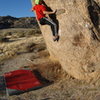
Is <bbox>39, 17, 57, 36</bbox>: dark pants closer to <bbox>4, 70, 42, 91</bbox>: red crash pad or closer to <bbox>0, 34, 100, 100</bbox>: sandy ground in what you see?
<bbox>0, 34, 100, 100</bbox>: sandy ground

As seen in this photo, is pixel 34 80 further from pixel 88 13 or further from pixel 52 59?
pixel 88 13

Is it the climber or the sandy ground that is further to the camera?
the climber

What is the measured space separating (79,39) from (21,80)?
108 inches

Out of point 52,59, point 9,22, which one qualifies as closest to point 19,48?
point 52,59

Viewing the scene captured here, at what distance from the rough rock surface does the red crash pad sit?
1.49 m

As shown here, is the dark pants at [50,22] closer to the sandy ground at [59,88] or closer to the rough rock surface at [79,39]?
the rough rock surface at [79,39]

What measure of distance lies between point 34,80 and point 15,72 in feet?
4.37

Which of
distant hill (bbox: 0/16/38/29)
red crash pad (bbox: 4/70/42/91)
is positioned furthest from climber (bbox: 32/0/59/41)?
distant hill (bbox: 0/16/38/29)

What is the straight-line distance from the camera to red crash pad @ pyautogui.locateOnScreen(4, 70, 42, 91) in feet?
36.4

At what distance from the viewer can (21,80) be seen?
11719mm

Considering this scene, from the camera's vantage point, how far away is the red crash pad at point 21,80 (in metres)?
11.1

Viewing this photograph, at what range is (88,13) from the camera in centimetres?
1070

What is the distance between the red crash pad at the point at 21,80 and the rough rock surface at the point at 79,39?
Answer: 1486 mm

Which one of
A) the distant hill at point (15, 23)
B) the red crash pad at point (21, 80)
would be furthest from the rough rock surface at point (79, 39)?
the distant hill at point (15, 23)
